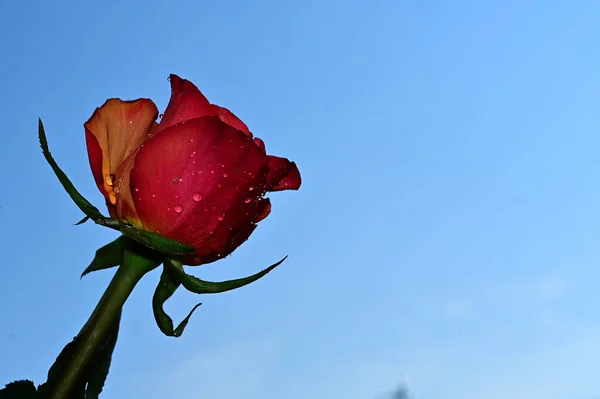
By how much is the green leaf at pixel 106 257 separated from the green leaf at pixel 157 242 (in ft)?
0.18

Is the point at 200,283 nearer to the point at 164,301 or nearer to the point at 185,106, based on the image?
the point at 164,301

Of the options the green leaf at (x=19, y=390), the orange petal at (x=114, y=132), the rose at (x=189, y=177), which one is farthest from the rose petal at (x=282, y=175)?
the green leaf at (x=19, y=390)

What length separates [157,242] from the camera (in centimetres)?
53

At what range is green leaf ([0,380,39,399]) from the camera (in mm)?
500

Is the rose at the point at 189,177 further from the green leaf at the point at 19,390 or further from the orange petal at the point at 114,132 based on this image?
the green leaf at the point at 19,390

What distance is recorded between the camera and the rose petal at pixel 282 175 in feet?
1.90

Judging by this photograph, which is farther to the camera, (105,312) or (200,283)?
(200,283)

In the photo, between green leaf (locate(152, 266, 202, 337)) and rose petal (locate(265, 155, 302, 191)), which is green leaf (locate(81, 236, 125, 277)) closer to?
green leaf (locate(152, 266, 202, 337))

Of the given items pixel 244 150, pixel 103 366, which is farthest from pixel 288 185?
pixel 103 366

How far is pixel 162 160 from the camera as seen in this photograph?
521 mm

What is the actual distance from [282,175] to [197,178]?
0.36ft

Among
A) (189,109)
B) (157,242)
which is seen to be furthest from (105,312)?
(189,109)

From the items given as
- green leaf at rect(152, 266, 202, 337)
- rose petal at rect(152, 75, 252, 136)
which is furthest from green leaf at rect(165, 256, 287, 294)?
rose petal at rect(152, 75, 252, 136)

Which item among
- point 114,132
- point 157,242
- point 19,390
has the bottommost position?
point 19,390
